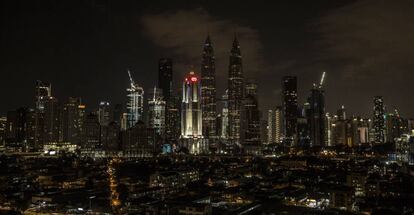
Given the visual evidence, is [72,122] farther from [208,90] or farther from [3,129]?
[208,90]

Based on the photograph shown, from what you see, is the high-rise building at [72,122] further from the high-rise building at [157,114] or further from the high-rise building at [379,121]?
the high-rise building at [379,121]

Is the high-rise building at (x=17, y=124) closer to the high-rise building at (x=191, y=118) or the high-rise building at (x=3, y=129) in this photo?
the high-rise building at (x=3, y=129)

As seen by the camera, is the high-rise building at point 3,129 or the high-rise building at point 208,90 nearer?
the high-rise building at point 3,129

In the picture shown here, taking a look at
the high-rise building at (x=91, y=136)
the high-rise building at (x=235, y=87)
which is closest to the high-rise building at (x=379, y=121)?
the high-rise building at (x=235, y=87)

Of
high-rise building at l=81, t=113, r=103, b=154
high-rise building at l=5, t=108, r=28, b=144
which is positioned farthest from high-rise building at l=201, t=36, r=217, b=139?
high-rise building at l=5, t=108, r=28, b=144

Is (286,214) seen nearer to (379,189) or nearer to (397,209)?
(397,209)

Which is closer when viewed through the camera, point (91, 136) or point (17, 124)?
point (17, 124)

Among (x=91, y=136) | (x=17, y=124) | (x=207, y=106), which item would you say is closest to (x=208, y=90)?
(x=207, y=106)
